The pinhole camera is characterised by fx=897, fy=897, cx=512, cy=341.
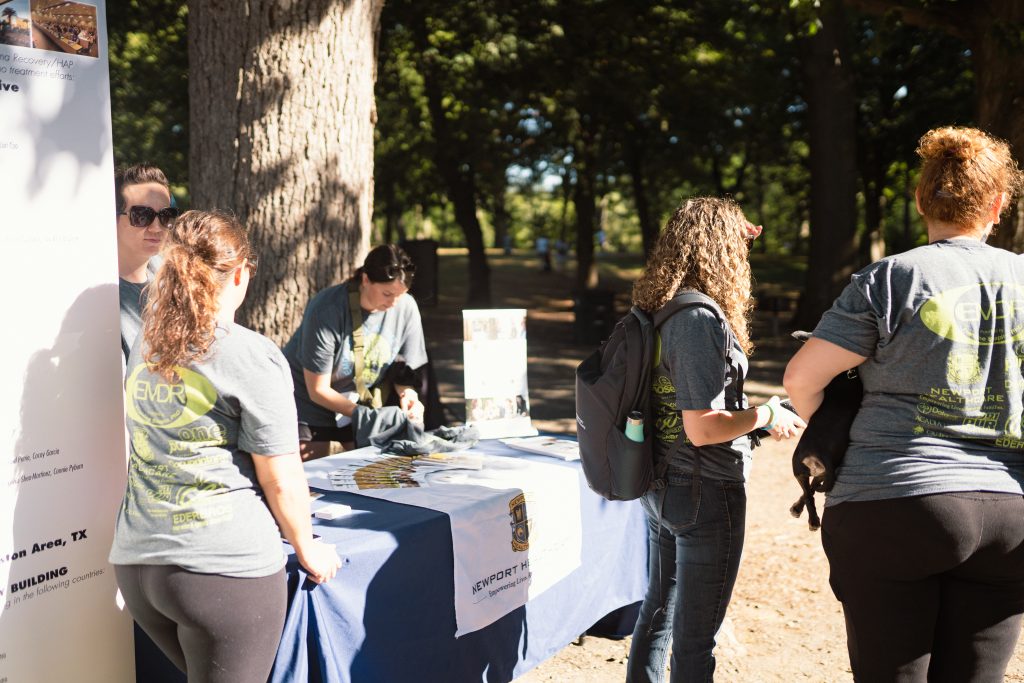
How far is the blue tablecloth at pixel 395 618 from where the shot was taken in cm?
237

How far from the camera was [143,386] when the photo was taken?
197cm

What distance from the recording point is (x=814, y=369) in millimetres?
2174

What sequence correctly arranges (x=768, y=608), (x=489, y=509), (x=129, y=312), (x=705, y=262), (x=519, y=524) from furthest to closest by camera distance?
(x=768, y=608)
(x=519, y=524)
(x=489, y=509)
(x=129, y=312)
(x=705, y=262)

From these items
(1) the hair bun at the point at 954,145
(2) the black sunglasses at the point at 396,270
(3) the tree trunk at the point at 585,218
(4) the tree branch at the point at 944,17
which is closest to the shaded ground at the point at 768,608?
(2) the black sunglasses at the point at 396,270

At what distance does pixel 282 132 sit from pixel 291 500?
2.90 meters

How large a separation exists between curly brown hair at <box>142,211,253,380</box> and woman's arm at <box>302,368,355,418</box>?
5.70 ft

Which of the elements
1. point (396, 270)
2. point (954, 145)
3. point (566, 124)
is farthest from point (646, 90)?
point (954, 145)

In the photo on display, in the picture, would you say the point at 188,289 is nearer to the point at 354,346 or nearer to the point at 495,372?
the point at 354,346

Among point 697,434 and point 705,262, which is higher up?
point 705,262

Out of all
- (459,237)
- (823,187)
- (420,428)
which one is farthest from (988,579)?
(459,237)

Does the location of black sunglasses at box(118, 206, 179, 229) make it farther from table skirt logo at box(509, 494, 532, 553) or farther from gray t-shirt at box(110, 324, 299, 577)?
table skirt logo at box(509, 494, 532, 553)

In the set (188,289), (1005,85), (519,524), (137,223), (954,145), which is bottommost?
(519,524)

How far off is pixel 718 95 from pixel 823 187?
2829 millimetres

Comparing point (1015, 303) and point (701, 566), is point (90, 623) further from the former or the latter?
point (1015, 303)
